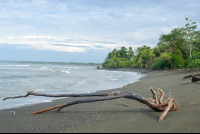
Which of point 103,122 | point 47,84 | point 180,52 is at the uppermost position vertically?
point 180,52

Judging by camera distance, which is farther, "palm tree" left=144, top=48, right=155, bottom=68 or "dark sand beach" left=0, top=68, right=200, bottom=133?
"palm tree" left=144, top=48, right=155, bottom=68

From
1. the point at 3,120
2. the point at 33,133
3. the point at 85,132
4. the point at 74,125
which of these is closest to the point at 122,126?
the point at 85,132

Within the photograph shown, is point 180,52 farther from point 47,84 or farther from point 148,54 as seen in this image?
point 47,84

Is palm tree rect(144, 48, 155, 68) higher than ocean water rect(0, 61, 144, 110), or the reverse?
palm tree rect(144, 48, 155, 68)

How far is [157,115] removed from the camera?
482 centimetres

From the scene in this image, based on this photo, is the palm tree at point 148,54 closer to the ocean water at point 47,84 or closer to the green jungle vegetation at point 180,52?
the green jungle vegetation at point 180,52

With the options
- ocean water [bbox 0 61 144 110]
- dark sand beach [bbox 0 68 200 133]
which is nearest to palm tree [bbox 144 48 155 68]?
ocean water [bbox 0 61 144 110]

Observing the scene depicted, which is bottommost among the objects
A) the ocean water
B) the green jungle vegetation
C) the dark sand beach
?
the ocean water

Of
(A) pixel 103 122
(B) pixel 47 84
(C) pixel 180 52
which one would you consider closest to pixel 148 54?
(C) pixel 180 52

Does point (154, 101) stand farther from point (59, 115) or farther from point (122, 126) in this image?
point (59, 115)

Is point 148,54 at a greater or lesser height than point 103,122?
greater

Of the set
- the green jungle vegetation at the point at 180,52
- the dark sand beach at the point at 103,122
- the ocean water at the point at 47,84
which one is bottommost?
the ocean water at the point at 47,84

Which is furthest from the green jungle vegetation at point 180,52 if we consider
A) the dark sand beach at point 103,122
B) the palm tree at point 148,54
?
the dark sand beach at point 103,122

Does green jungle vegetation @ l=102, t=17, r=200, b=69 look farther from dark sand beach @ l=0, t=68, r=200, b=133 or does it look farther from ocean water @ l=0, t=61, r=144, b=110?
dark sand beach @ l=0, t=68, r=200, b=133
